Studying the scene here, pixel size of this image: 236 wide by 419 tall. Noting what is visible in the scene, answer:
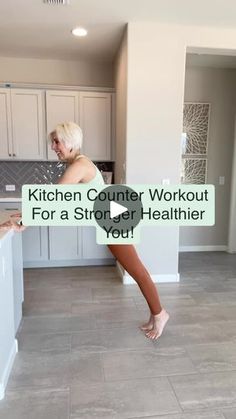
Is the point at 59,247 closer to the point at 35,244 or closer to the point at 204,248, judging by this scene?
the point at 35,244

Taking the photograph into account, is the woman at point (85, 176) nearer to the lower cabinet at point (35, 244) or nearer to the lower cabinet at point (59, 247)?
the lower cabinet at point (59, 247)

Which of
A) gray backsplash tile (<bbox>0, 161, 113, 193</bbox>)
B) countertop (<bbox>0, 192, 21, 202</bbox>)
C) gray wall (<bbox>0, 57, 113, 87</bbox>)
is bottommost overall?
countertop (<bbox>0, 192, 21, 202</bbox>)

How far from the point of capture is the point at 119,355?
210cm

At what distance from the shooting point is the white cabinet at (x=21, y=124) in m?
3.77

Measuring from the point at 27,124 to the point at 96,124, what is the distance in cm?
86

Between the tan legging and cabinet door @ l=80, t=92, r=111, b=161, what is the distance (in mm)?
2118

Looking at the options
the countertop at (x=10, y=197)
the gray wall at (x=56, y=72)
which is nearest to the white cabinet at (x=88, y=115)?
the gray wall at (x=56, y=72)

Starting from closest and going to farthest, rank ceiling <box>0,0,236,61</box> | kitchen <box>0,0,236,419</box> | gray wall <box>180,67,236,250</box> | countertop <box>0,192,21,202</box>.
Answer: kitchen <box>0,0,236,419</box> < ceiling <box>0,0,236,61</box> < countertop <box>0,192,21,202</box> < gray wall <box>180,67,236,250</box>

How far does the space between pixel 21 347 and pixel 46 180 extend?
8.08ft

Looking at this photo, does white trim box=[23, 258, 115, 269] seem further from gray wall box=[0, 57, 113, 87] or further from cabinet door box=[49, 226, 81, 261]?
gray wall box=[0, 57, 113, 87]

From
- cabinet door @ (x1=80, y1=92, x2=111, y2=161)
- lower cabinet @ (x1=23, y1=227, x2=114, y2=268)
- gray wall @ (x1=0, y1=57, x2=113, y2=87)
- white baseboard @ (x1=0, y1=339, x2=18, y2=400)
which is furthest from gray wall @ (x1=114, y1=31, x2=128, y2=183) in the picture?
white baseboard @ (x1=0, y1=339, x2=18, y2=400)

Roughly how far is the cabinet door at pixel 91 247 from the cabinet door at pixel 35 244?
482 millimetres

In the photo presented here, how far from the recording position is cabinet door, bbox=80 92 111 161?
12.8 ft

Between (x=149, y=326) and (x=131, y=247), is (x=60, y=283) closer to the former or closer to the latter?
(x=149, y=326)
